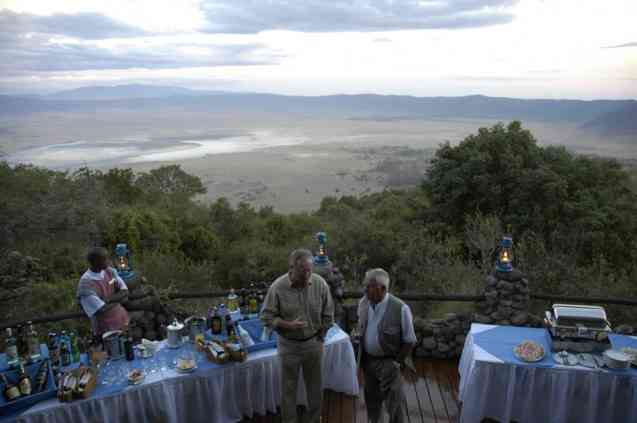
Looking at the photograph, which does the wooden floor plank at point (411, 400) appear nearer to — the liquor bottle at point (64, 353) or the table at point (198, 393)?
the table at point (198, 393)

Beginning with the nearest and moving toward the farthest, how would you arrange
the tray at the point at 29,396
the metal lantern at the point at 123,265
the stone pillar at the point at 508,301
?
the tray at the point at 29,396 < the metal lantern at the point at 123,265 < the stone pillar at the point at 508,301

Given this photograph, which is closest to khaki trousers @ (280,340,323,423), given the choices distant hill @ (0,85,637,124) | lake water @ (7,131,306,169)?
distant hill @ (0,85,637,124)

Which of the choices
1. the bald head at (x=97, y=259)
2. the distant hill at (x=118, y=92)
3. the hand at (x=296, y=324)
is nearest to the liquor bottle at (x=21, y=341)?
the bald head at (x=97, y=259)

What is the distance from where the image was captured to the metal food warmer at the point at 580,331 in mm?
4023

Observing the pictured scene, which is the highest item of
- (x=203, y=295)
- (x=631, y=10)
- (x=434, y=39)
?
(x=434, y=39)

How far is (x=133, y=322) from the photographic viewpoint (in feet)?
16.1

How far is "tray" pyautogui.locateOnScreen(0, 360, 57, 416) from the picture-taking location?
3.32 metres

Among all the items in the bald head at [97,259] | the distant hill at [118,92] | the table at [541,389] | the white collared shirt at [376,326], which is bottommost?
the table at [541,389]

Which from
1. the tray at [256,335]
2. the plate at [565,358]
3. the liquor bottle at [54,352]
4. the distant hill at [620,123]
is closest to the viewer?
the liquor bottle at [54,352]

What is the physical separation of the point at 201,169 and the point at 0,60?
29.3m

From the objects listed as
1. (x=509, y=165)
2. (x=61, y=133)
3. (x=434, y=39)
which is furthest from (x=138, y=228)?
(x=61, y=133)

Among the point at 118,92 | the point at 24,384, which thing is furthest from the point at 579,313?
the point at 118,92

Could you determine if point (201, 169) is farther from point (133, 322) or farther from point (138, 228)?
point (133, 322)

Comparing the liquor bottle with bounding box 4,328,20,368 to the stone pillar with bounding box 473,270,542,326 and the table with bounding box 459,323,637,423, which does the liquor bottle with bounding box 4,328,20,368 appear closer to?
the table with bounding box 459,323,637,423
